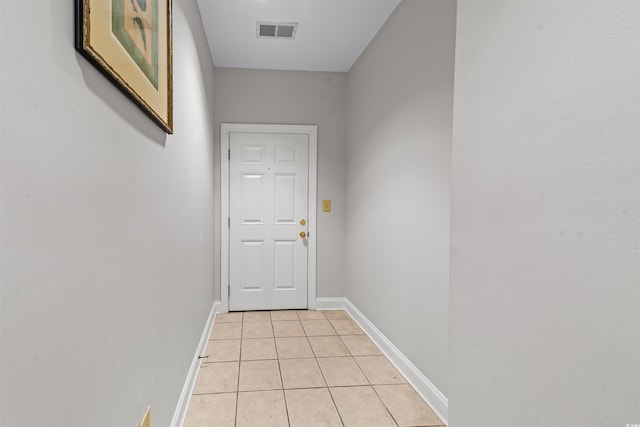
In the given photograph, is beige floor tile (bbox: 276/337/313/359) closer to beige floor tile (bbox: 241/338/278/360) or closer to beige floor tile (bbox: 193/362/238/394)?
beige floor tile (bbox: 241/338/278/360)

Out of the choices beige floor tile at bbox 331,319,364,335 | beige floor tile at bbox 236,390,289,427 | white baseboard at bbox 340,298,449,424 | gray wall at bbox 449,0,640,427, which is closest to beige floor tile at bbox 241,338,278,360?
beige floor tile at bbox 236,390,289,427

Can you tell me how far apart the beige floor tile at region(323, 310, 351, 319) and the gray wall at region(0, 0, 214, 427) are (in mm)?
2532

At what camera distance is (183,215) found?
2.06 metres

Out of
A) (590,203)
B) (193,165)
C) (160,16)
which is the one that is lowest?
(590,203)

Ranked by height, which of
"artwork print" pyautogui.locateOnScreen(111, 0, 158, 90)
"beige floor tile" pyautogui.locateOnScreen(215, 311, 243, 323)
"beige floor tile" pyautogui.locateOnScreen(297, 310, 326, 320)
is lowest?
"beige floor tile" pyautogui.locateOnScreen(215, 311, 243, 323)

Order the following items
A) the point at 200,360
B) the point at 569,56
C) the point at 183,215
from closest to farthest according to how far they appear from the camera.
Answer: the point at 569,56 → the point at 183,215 → the point at 200,360

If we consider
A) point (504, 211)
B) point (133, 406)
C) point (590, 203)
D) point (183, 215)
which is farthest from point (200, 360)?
point (590, 203)

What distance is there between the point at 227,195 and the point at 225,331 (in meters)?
1.44

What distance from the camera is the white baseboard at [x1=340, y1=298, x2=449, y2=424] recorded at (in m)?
2.07

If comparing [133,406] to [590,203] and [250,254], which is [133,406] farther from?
[250,254]

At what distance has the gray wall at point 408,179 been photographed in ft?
6.89

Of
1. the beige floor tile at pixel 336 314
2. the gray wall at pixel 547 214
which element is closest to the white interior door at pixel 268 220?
the beige floor tile at pixel 336 314

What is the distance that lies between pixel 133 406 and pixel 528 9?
160 centimetres

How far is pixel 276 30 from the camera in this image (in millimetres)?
3195
